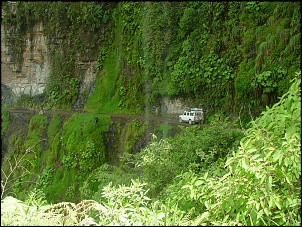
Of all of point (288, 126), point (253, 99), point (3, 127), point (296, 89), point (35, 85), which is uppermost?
point (296, 89)

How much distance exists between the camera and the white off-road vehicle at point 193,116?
28.2 feet

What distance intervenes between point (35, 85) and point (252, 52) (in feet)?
30.1

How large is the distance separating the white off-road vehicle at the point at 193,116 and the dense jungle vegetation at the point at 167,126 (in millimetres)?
215

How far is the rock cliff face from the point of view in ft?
42.4

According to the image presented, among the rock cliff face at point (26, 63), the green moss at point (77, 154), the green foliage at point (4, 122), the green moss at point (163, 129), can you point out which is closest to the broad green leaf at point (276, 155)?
the green moss at point (163, 129)

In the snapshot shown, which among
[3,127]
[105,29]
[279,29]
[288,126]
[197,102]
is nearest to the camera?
[288,126]

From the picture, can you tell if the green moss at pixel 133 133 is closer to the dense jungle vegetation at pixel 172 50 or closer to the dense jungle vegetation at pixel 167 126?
the dense jungle vegetation at pixel 167 126

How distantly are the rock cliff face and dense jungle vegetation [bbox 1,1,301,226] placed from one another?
279 millimetres

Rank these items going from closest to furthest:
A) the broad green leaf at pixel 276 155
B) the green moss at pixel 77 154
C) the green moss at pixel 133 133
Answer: the broad green leaf at pixel 276 155 → the green moss at pixel 133 133 → the green moss at pixel 77 154

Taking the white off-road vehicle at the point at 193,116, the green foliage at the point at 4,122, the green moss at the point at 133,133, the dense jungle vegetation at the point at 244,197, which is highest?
the dense jungle vegetation at the point at 244,197

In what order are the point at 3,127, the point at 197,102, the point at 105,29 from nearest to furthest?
the point at 197,102, the point at 105,29, the point at 3,127

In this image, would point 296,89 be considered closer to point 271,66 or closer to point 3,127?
point 271,66

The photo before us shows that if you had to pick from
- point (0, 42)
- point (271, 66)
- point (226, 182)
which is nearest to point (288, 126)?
point (226, 182)

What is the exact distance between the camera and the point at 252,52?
7.83 m
